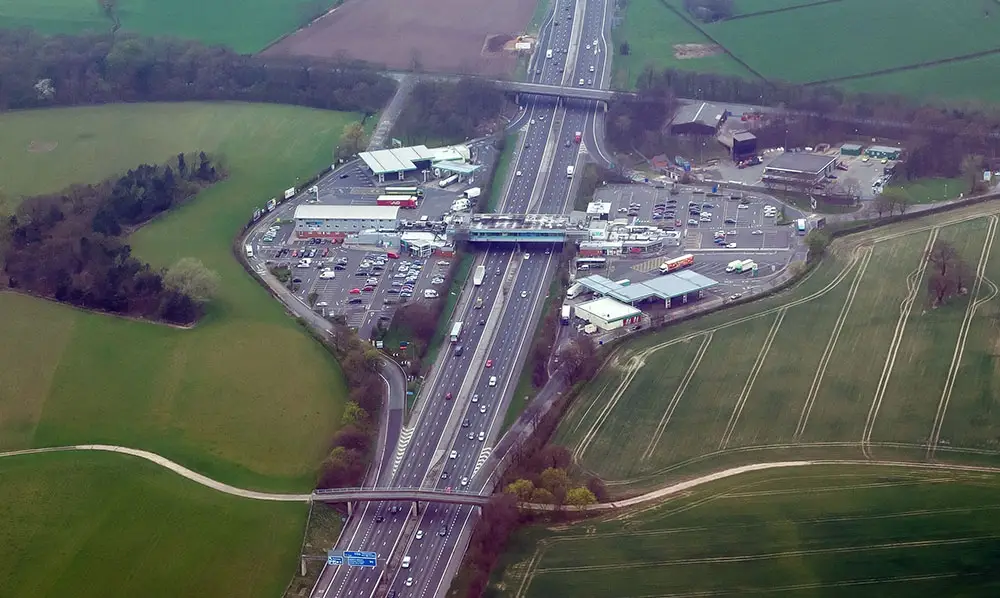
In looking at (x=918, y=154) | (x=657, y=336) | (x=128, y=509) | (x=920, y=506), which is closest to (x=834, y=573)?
(x=920, y=506)

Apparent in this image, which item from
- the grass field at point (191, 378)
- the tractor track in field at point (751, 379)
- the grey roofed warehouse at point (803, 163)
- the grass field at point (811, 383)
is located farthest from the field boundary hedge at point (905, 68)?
the grass field at point (191, 378)

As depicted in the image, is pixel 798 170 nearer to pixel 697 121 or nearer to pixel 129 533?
pixel 697 121

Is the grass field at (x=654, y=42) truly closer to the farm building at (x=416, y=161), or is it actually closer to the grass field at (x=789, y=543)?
the farm building at (x=416, y=161)

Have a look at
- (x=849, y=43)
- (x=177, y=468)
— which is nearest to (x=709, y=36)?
(x=849, y=43)

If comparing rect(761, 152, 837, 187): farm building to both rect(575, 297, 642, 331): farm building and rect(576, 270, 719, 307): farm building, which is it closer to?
rect(576, 270, 719, 307): farm building

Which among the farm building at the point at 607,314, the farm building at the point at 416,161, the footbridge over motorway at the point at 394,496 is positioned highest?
the farm building at the point at 607,314

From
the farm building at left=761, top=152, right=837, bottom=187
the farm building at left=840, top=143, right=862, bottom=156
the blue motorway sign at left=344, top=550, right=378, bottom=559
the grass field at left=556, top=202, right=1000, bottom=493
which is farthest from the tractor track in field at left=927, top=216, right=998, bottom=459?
the blue motorway sign at left=344, top=550, right=378, bottom=559

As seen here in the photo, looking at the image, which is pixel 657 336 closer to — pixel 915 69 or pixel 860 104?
pixel 860 104
